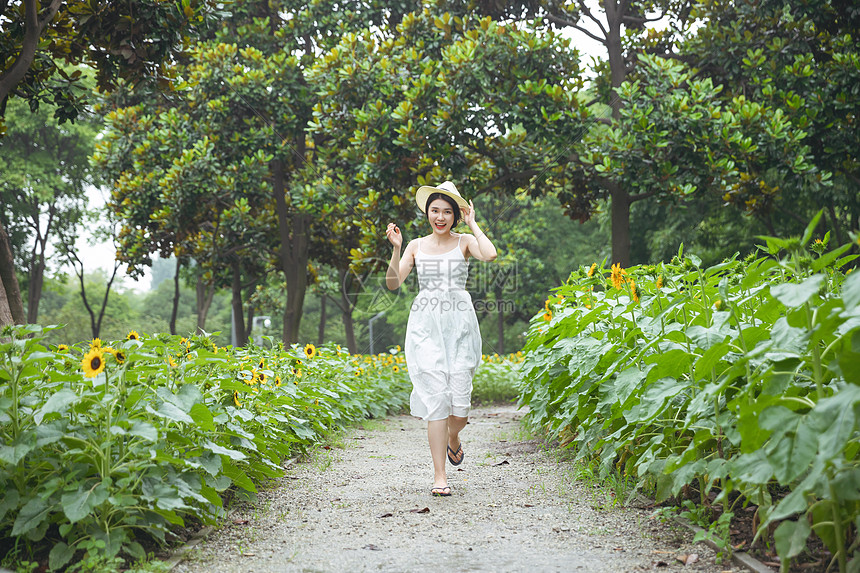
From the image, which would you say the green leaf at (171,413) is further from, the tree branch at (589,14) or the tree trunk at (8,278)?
the tree branch at (589,14)

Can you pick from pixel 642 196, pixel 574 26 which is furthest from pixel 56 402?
pixel 574 26

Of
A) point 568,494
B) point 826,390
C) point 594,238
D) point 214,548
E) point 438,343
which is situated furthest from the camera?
point 594,238

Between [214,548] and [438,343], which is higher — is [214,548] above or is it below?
below

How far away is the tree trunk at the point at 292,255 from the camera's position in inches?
560

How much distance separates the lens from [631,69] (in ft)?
43.7

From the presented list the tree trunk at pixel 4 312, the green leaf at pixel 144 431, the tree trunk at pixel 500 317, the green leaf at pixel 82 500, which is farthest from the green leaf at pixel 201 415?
the tree trunk at pixel 500 317

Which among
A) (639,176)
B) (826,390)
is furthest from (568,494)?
(639,176)

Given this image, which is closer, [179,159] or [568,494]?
[568,494]

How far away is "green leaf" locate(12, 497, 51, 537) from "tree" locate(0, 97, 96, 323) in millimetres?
23403

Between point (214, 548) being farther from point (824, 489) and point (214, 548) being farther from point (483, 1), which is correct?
point (483, 1)

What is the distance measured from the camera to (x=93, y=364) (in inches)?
110

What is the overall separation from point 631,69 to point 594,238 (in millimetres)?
14010

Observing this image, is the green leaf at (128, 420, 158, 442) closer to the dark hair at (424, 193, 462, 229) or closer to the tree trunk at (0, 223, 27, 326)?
the dark hair at (424, 193, 462, 229)

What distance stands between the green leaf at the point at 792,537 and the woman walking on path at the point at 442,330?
228 centimetres
